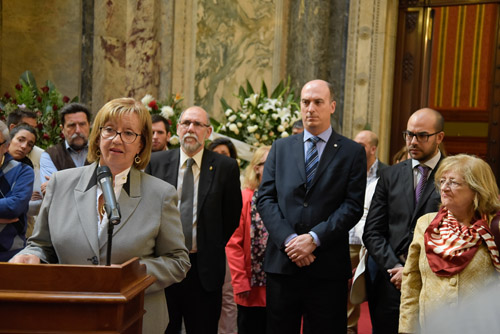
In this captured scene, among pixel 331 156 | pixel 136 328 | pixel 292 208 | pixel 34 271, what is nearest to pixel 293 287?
pixel 292 208

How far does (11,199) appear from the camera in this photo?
3.87 m

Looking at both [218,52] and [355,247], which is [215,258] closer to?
[355,247]

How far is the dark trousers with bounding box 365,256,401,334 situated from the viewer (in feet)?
12.2

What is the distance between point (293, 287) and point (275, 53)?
503cm

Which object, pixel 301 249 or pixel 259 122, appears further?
pixel 259 122

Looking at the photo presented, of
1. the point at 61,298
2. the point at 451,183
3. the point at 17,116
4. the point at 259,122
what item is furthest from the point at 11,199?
the point at 259,122

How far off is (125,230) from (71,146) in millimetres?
2254

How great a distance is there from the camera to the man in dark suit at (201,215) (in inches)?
153

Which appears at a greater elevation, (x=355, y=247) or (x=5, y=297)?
(x=5, y=297)

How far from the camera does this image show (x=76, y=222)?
101 inches

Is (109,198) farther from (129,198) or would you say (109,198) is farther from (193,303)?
(193,303)

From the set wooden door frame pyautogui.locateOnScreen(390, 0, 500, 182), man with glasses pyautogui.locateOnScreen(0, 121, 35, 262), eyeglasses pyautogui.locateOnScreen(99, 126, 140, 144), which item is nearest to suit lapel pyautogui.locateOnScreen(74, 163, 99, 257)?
eyeglasses pyautogui.locateOnScreen(99, 126, 140, 144)

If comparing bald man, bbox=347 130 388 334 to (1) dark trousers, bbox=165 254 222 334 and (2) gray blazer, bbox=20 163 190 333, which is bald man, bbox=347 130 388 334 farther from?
(2) gray blazer, bbox=20 163 190 333

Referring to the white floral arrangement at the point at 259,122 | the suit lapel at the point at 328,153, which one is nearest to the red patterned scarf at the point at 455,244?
the suit lapel at the point at 328,153
